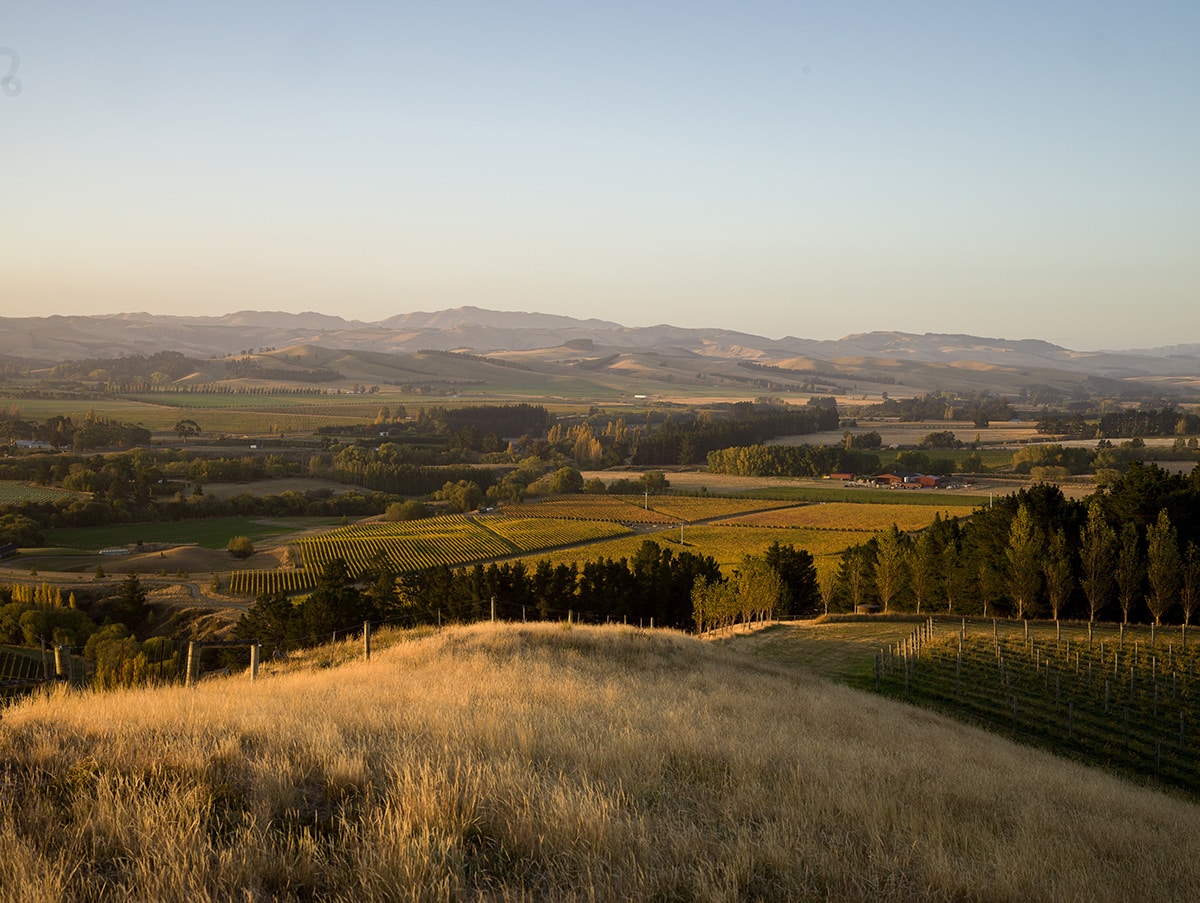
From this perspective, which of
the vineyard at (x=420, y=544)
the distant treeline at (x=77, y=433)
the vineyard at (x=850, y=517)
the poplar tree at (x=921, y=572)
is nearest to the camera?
the poplar tree at (x=921, y=572)

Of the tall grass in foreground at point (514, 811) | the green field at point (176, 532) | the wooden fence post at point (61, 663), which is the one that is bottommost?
the green field at point (176, 532)

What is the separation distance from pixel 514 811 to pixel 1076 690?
96.0ft

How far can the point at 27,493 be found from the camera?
10862cm

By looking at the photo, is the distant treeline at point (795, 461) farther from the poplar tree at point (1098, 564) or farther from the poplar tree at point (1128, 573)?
the poplar tree at point (1128, 573)

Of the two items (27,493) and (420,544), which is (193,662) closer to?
(420,544)

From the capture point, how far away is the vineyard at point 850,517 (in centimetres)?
9144

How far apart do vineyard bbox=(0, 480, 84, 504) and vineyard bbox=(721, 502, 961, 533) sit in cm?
8004

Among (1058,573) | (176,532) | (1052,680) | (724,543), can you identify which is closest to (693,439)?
(724,543)

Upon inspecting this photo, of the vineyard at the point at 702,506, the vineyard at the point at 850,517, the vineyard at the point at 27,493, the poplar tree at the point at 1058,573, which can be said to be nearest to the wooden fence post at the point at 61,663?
the poplar tree at the point at 1058,573

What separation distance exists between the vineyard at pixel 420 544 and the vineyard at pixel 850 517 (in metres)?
17.2

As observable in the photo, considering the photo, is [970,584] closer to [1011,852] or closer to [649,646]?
[649,646]

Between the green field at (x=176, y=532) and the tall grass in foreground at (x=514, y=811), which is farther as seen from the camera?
the green field at (x=176, y=532)

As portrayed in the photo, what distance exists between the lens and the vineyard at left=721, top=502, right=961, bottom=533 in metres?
91.4

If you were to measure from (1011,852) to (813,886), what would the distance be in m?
1.86
